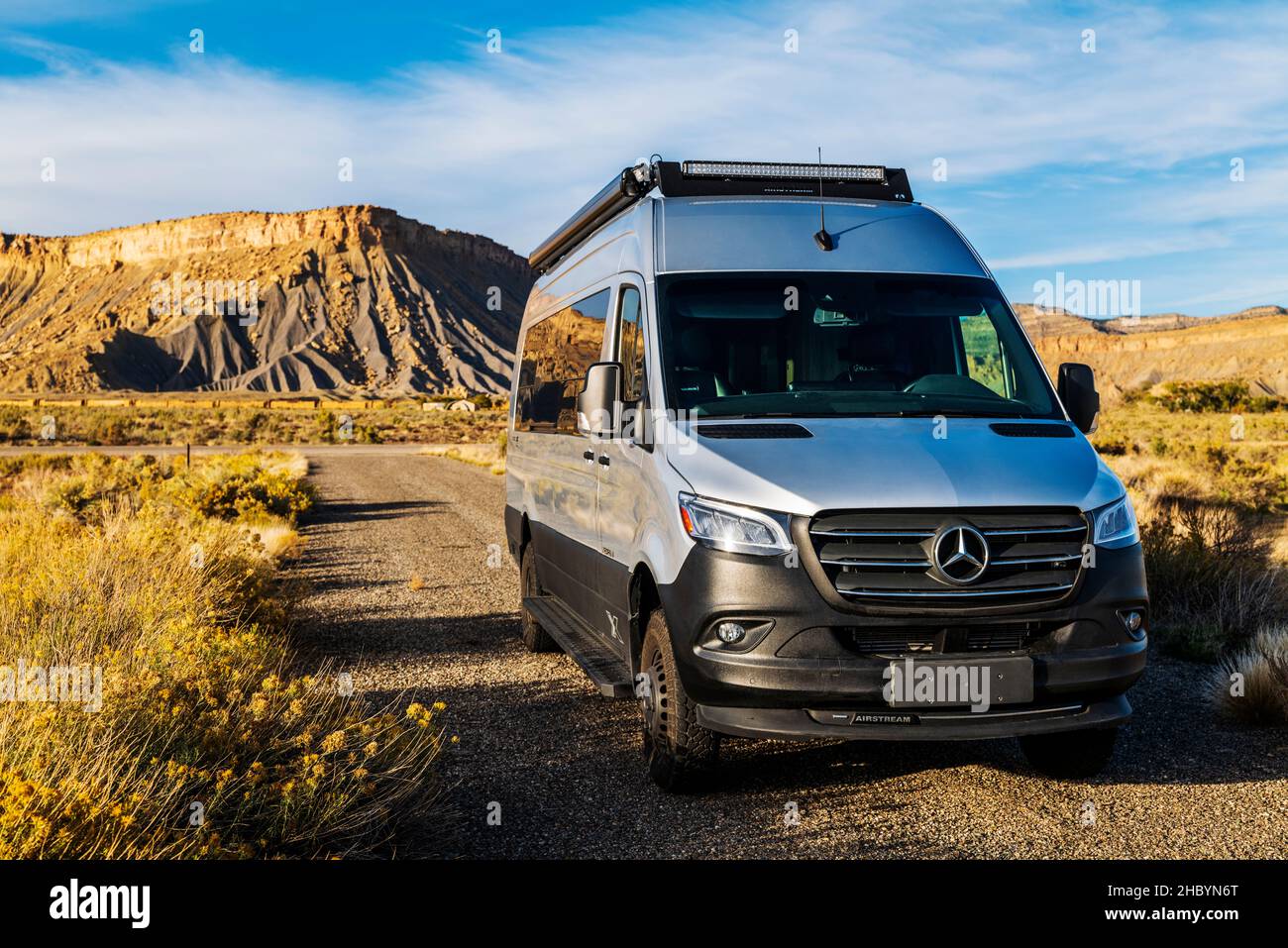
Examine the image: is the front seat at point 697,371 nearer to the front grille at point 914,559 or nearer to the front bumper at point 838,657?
the front bumper at point 838,657

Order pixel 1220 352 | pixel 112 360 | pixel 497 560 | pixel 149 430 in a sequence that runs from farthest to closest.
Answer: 1. pixel 112 360
2. pixel 1220 352
3. pixel 149 430
4. pixel 497 560


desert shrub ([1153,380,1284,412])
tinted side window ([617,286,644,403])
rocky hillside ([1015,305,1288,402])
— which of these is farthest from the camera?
rocky hillside ([1015,305,1288,402])

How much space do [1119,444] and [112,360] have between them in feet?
384

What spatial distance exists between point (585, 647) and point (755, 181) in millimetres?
2881

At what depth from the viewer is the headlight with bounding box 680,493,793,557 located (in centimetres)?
455

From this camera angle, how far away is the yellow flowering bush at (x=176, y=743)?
364 cm

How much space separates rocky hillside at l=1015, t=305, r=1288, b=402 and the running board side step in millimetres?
71937

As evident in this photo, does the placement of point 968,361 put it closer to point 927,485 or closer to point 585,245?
point 927,485

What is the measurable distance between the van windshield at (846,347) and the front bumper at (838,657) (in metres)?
1.09

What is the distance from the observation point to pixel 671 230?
5.99m
